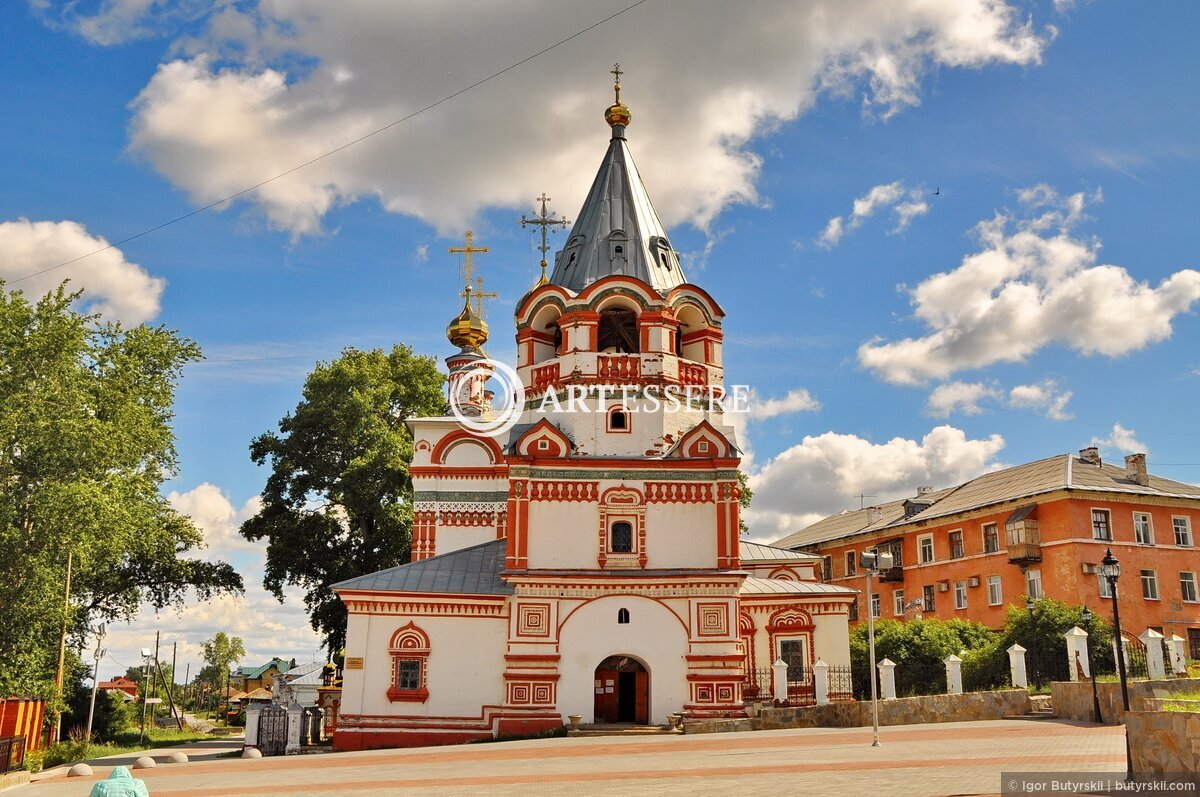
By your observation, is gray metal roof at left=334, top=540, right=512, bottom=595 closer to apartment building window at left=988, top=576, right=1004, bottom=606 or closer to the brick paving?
the brick paving

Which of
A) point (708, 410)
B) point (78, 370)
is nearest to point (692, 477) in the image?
point (708, 410)

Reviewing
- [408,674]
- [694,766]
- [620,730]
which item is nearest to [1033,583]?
[620,730]

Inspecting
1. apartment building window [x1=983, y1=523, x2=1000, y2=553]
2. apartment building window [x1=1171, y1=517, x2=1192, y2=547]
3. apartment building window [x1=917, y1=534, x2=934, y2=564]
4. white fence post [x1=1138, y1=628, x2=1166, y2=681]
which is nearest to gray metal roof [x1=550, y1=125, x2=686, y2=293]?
white fence post [x1=1138, y1=628, x2=1166, y2=681]

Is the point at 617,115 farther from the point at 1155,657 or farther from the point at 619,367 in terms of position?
the point at 1155,657

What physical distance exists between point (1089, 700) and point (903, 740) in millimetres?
4619

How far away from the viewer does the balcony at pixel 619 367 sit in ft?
84.7

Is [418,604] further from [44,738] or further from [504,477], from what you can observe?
[44,738]

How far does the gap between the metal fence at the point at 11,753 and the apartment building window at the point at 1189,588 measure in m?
33.9

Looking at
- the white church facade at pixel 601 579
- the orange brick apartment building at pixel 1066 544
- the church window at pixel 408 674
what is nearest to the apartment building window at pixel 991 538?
the orange brick apartment building at pixel 1066 544

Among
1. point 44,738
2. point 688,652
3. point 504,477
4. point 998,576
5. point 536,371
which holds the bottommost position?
point 44,738

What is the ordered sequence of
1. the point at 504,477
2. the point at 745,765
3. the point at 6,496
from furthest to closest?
the point at 504,477
the point at 6,496
the point at 745,765

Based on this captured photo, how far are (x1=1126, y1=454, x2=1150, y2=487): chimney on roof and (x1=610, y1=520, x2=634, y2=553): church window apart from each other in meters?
20.7

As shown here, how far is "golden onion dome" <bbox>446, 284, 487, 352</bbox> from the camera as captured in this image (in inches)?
1515

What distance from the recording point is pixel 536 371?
27.0 metres
